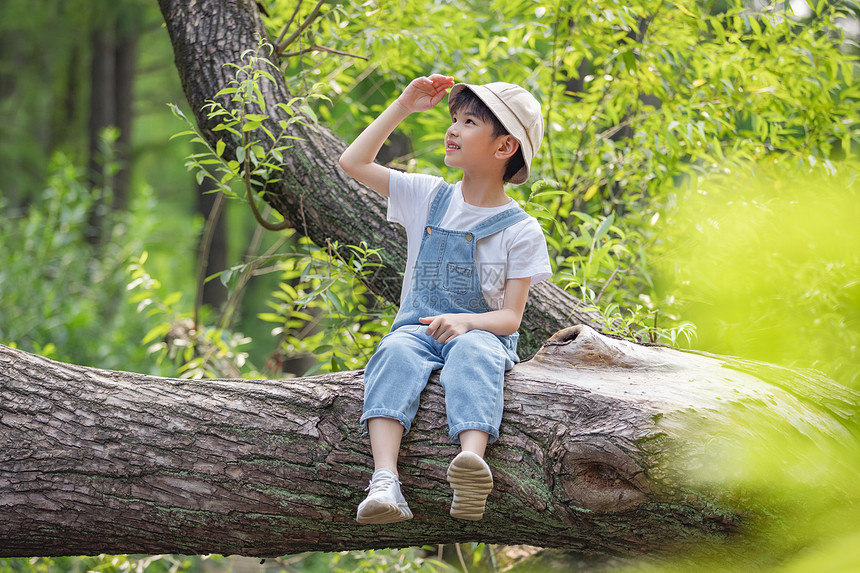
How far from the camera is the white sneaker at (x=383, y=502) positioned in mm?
1660

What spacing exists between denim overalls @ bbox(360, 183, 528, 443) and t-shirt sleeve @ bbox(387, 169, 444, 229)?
1.3 inches

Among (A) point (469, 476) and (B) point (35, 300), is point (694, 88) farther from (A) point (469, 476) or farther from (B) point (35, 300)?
(B) point (35, 300)

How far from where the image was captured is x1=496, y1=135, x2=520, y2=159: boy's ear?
208cm

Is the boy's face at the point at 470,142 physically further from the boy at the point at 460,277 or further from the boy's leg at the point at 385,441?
the boy's leg at the point at 385,441

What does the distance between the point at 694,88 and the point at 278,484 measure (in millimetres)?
2695

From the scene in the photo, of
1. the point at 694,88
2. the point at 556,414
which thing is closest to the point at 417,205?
the point at 556,414

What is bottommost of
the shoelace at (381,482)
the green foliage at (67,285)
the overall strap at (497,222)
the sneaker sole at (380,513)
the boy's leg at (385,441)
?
the green foliage at (67,285)

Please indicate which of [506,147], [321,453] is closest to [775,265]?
[506,147]

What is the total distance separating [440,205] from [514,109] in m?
0.37

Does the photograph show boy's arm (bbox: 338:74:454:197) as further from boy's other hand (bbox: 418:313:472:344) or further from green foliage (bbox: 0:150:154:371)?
green foliage (bbox: 0:150:154:371)

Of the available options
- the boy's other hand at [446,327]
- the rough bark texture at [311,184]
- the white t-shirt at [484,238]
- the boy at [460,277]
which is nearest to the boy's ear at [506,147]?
the boy at [460,277]

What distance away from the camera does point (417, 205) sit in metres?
2.21

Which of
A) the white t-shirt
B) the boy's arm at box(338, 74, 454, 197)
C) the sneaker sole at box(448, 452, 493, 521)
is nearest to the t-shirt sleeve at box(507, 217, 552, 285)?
the white t-shirt

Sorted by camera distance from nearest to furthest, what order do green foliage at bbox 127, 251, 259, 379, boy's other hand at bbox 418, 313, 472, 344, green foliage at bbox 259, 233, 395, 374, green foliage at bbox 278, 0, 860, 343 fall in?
boy's other hand at bbox 418, 313, 472, 344, green foliage at bbox 259, 233, 395, 374, green foliage at bbox 278, 0, 860, 343, green foliage at bbox 127, 251, 259, 379
